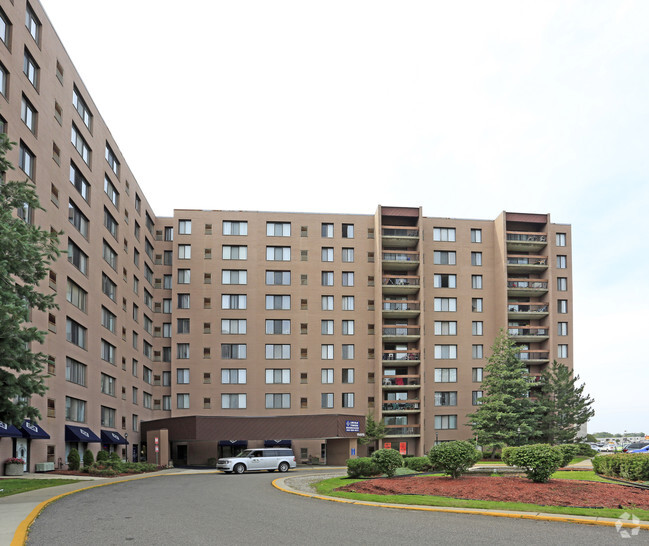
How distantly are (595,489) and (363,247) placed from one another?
191ft

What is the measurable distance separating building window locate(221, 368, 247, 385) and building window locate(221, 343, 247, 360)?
130 centimetres

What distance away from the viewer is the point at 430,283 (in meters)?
79.2

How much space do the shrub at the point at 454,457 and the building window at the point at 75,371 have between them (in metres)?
32.1

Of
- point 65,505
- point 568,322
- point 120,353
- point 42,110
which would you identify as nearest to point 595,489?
point 65,505

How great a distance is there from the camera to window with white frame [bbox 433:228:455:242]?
80.1 metres

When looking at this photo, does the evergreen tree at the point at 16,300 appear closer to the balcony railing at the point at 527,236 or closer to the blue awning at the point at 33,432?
the blue awning at the point at 33,432

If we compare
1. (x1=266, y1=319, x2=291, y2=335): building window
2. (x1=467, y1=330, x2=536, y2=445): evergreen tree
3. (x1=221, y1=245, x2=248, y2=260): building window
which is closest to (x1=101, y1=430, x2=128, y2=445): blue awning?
(x1=266, y1=319, x2=291, y2=335): building window

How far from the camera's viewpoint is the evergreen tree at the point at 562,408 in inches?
2758

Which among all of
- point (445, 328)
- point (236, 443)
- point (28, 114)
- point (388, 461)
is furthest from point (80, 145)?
point (445, 328)

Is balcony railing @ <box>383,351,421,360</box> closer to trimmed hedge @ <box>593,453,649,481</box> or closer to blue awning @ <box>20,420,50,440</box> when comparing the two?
blue awning @ <box>20,420,50,440</box>

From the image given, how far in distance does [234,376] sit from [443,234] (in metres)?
28.7

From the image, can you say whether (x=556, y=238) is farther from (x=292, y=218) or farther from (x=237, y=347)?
(x=237, y=347)

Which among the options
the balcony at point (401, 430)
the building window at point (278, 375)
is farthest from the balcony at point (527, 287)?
the building window at point (278, 375)

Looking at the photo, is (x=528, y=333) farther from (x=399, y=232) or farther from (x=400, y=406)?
(x=399, y=232)
